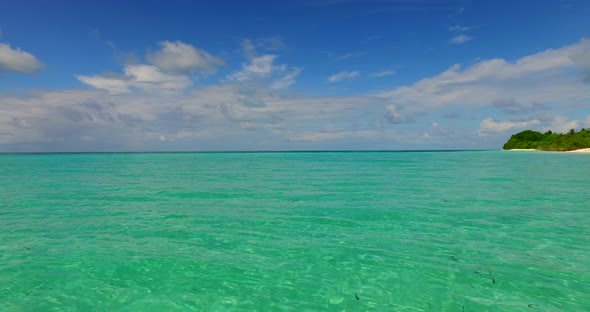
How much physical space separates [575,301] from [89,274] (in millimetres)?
11928

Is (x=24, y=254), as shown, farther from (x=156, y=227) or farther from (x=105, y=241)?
(x=156, y=227)

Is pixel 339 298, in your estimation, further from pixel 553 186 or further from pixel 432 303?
pixel 553 186

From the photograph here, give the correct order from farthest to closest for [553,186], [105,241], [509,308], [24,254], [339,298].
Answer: [553,186], [105,241], [24,254], [339,298], [509,308]

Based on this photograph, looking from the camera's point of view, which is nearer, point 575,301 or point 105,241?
point 575,301

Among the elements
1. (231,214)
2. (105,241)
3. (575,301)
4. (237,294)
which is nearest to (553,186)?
(575,301)

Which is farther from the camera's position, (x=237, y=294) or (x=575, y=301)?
(x=237, y=294)

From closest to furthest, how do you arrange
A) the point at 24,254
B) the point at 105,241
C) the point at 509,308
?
the point at 509,308 < the point at 24,254 < the point at 105,241

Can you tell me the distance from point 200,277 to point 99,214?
36.0 feet

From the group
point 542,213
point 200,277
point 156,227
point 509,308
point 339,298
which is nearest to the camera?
point 509,308

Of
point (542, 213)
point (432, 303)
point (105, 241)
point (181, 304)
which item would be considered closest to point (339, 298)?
point (432, 303)

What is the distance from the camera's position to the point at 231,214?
54.0ft

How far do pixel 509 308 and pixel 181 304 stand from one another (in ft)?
23.4

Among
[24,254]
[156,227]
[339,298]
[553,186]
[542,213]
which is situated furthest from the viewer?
[553,186]

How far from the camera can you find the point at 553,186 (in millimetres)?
26578
